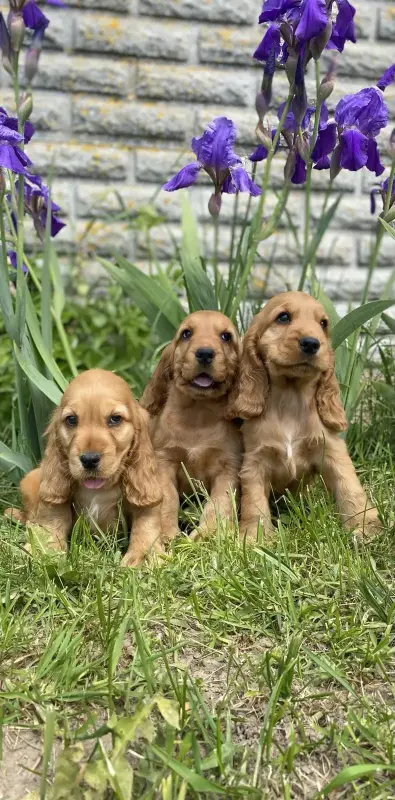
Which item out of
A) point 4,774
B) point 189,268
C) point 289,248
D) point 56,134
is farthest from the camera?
point 289,248

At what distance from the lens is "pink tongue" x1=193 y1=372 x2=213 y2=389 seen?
8.68 feet

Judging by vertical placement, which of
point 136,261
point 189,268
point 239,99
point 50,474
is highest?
point 239,99

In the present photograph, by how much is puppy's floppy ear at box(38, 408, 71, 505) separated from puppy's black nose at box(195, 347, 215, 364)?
1.68 feet

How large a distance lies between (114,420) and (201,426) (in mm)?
430

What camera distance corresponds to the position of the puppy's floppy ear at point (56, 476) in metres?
2.52

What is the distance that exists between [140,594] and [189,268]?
1.49 meters

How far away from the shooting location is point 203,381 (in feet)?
8.70

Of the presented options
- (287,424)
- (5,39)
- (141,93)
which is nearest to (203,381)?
(287,424)

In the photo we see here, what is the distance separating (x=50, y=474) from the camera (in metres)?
2.53

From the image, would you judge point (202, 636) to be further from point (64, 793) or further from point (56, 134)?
point (56, 134)

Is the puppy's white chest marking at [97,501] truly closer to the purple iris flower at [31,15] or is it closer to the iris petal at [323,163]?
the iris petal at [323,163]

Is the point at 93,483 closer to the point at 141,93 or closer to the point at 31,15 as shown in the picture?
the point at 31,15

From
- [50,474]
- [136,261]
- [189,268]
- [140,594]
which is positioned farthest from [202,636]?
[136,261]

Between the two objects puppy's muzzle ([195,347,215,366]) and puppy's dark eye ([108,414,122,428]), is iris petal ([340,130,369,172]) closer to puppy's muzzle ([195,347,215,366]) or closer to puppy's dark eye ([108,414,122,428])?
puppy's muzzle ([195,347,215,366])
